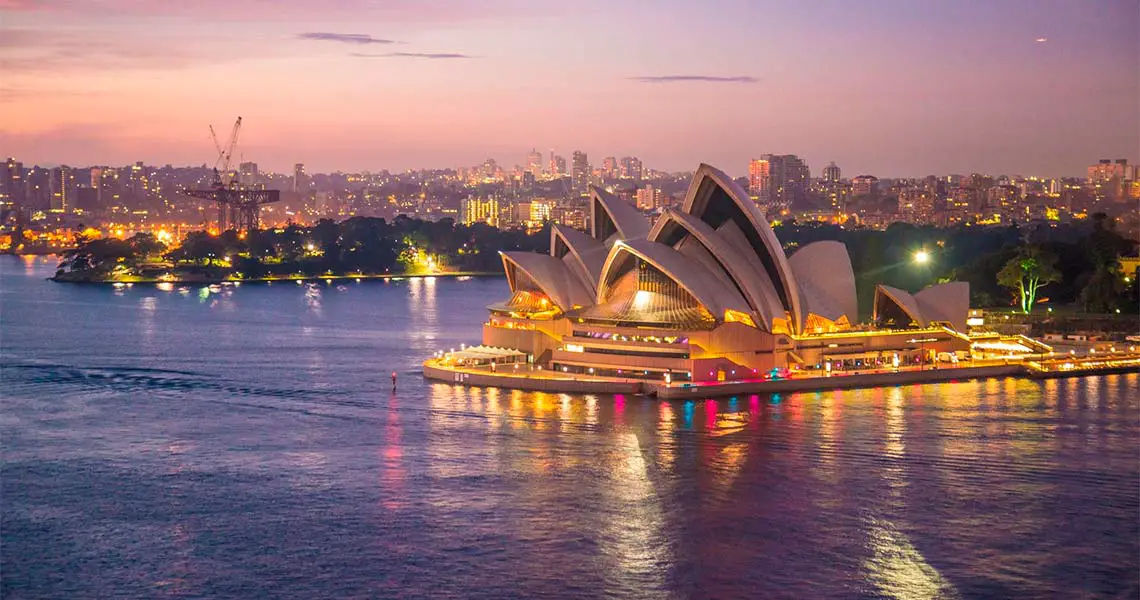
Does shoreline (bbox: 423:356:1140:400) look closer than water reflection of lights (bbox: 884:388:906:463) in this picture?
No

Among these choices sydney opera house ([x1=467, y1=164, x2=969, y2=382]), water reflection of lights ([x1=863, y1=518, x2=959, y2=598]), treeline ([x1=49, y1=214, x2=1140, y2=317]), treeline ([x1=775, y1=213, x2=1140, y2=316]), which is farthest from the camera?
treeline ([x1=49, y1=214, x2=1140, y2=317])

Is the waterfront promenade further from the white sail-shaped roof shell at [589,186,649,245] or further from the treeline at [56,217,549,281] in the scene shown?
the treeline at [56,217,549,281]

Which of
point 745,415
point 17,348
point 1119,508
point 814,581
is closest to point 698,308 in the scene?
point 745,415

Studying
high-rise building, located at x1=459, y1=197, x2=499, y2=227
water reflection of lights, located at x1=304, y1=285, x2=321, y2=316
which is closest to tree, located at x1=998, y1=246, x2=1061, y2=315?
water reflection of lights, located at x1=304, y1=285, x2=321, y2=316

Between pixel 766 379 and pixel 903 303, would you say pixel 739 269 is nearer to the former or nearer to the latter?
pixel 766 379

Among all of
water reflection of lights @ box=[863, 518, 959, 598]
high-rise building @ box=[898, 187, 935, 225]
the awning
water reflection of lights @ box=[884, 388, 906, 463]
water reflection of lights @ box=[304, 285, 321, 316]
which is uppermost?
high-rise building @ box=[898, 187, 935, 225]

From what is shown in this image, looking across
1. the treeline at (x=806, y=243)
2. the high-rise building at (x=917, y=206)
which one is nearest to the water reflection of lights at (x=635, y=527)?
the treeline at (x=806, y=243)
